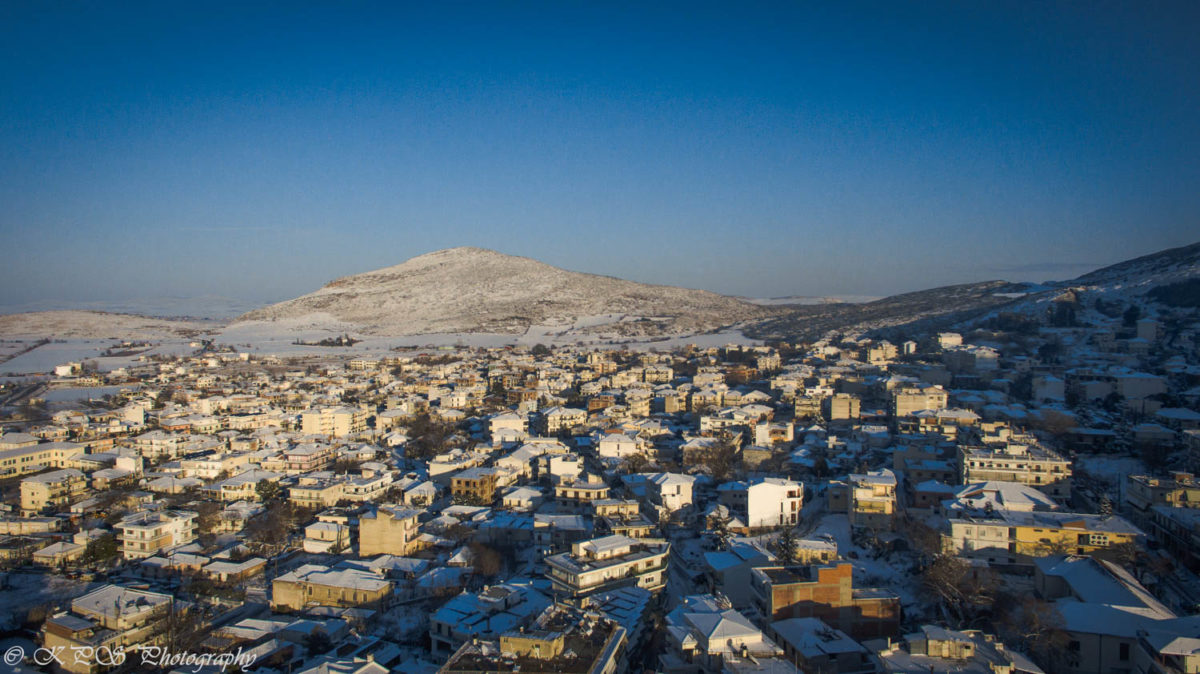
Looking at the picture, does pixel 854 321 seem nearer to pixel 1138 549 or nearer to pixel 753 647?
pixel 1138 549

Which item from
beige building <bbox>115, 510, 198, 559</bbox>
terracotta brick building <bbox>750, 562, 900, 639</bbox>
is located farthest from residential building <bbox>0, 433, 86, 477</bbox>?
terracotta brick building <bbox>750, 562, 900, 639</bbox>

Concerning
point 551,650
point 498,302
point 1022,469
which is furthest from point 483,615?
point 498,302

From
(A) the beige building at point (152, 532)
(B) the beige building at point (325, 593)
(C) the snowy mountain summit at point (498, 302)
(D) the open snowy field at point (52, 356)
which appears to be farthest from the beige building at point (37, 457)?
(C) the snowy mountain summit at point (498, 302)

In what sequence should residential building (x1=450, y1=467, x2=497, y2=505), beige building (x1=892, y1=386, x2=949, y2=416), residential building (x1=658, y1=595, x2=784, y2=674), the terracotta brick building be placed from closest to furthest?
residential building (x1=658, y1=595, x2=784, y2=674), the terracotta brick building, residential building (x1=450, y1=467, x2=497, y2=505), beige building (x1=892, y1=386, x2=949, y2=416)

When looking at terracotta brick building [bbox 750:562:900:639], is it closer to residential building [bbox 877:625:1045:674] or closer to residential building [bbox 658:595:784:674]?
residential building [bbox 658:595:784:674]

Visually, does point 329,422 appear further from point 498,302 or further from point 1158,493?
point 498,302

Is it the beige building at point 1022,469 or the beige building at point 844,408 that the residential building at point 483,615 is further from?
the beige building at point 844,408
